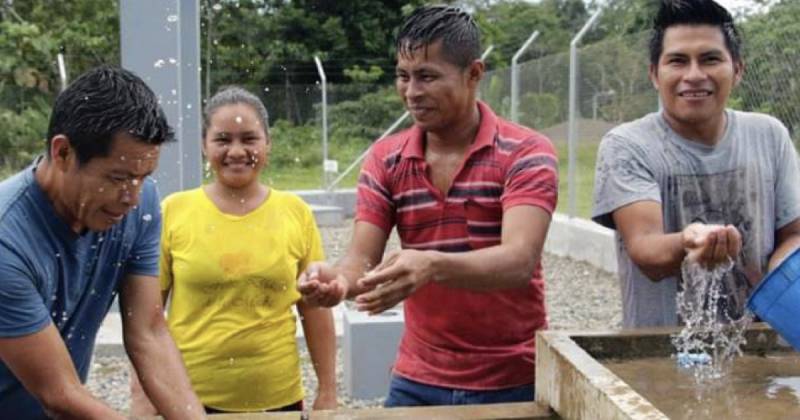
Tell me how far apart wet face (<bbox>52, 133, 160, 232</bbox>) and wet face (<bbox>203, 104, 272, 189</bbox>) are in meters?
0.98

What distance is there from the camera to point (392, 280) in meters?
2.39

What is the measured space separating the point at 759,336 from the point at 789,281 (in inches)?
25.7

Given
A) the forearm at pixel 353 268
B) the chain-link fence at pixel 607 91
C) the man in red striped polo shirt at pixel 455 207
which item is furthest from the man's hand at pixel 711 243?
the chain-link fence at pixel 607 91

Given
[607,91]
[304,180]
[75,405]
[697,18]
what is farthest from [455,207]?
[304,180]

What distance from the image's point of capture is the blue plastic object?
7.28 ft

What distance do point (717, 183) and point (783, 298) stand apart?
611 mm

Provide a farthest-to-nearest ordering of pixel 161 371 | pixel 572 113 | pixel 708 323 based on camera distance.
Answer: pixel 572 113, pixel 708 323, pixel 161 371

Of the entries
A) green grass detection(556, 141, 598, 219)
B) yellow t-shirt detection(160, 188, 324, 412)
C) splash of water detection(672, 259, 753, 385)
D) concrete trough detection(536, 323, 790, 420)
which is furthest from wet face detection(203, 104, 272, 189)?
green grass detection(556, 141, 598, 219)

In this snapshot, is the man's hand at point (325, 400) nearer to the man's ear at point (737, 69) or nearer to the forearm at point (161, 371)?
the forearm at point (161, 371)

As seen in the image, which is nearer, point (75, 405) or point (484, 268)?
point (75, 405)

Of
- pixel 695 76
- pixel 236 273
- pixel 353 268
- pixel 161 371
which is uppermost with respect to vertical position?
pixel 695 76

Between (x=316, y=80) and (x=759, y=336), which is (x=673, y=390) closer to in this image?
(x=759, y=336)

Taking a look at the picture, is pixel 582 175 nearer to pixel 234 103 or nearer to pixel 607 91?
pixel 607 91

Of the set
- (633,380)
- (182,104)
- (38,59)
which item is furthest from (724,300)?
(38,59)
